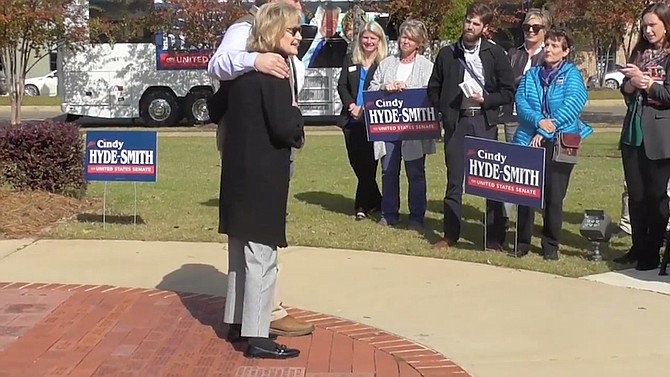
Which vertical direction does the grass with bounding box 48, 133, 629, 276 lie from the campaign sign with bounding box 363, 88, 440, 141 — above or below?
below

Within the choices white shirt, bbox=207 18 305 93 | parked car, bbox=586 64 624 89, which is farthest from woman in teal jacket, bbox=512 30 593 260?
parked car, bbox=586 64 624 89

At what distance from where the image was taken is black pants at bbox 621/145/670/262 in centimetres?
759

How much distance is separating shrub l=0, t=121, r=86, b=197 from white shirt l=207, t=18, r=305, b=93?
5116 mm

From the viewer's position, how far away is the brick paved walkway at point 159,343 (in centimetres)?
532

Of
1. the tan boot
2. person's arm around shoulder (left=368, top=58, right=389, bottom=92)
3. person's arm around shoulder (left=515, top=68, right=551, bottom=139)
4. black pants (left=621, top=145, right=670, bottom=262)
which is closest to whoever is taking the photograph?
the tan boot

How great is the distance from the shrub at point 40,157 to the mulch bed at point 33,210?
0.14 m

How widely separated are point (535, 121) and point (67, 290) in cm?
370

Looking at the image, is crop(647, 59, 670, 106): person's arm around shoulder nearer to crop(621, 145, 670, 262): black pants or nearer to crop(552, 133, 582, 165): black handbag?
crop(621, 145, 670, 262): black pants

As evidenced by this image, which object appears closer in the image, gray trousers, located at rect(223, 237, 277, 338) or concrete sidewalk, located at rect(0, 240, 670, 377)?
gray trousers, located at rect(223, 237, 277, 338)

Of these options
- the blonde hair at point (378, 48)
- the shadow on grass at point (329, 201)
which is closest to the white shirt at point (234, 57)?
the blonde hair at point (378, 48)

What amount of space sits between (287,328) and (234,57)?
5.37ft

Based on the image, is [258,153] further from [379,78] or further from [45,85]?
[45,85]

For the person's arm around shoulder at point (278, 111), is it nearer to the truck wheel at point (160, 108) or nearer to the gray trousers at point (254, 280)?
the gray trousers at point (254, 280)

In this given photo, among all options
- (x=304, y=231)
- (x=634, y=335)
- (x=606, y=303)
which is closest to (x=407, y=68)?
(x=304, y=231)
